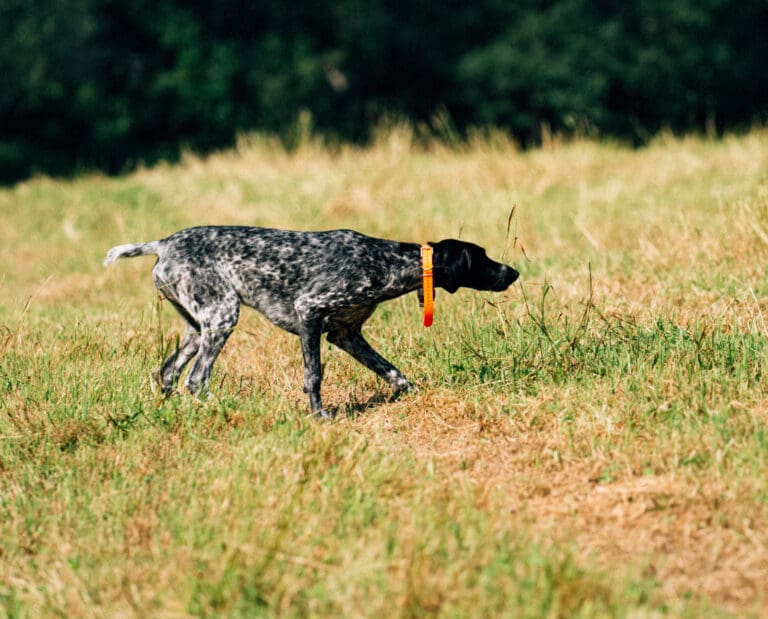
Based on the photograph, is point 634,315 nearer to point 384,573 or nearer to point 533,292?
point 533,292

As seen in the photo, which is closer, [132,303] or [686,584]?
[686,584]

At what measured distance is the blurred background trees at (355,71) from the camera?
20.8 metres

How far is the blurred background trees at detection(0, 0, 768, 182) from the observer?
20.8 meters

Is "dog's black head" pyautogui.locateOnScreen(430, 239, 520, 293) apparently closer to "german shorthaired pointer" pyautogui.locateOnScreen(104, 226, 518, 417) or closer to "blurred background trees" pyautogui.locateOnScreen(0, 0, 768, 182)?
"german shorthaired pointer" pyautogui.locateOnScreen(104, 226, 518, 417)

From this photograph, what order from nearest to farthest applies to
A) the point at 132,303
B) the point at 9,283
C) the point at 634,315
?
1. the point at 634,315
2. the point at 132,303
3. the point at 9,283

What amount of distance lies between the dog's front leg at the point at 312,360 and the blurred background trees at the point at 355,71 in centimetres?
1553

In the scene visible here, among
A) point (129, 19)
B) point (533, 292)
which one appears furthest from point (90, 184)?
point (533, 292)

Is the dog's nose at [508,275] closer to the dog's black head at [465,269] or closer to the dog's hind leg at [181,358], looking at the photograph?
the dog's black head at [465,269]

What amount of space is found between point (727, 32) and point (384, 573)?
21083mm

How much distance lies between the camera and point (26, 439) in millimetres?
5008

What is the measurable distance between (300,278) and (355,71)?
63.1 feet

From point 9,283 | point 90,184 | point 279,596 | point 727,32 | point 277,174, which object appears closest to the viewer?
point 279,596

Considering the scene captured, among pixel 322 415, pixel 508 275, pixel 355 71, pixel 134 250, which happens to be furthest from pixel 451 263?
pixel 355 71

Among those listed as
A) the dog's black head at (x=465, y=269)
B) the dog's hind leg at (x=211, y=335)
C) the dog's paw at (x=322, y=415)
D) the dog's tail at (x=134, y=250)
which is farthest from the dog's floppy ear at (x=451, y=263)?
the dog's tail at (x=134, y=250)
